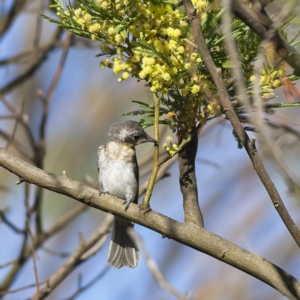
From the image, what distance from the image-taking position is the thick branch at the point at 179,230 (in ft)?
7.13

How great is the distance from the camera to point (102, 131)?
7016 mm

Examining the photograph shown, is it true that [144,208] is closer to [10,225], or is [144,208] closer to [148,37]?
[148,37]

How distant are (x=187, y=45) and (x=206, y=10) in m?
0.13

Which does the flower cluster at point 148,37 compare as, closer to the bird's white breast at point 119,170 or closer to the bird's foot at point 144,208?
the bird's foot at point 144,208

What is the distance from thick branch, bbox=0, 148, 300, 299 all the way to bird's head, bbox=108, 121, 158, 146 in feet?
5.08

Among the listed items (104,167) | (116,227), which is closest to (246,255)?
(104,167)

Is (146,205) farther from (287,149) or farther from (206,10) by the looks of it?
(206,10)

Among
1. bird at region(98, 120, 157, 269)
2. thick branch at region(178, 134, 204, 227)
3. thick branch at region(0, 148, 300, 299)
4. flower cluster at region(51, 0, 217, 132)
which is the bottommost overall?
thick branch at region(0, 148, 300, 299)

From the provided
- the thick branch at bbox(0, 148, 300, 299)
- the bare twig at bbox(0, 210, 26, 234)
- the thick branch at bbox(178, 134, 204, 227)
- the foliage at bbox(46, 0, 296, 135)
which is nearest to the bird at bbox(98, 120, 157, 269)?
the bare twig at bbox(0, 210, 26, 234)

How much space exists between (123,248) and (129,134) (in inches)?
38.2

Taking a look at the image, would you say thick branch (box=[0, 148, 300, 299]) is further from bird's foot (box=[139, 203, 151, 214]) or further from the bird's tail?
the bird's tail

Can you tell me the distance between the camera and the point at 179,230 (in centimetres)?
228

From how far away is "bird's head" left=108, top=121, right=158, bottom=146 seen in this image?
403 centimetres

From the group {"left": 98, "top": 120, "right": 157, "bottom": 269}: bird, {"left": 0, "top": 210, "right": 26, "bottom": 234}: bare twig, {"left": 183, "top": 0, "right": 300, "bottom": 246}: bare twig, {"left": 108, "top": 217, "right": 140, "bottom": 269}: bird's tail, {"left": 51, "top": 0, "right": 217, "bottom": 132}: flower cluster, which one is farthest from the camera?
{"left": 108, "top": 217, "right": 140, "bottom": 269}: bird's tail
